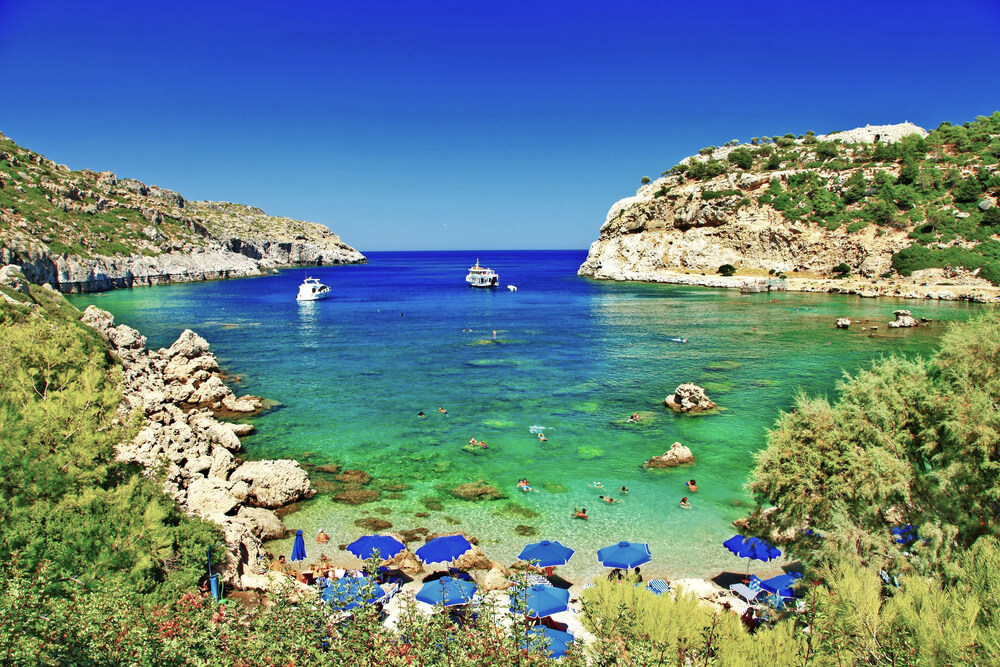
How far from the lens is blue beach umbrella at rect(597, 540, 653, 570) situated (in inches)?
572

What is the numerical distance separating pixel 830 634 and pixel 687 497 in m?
13.5

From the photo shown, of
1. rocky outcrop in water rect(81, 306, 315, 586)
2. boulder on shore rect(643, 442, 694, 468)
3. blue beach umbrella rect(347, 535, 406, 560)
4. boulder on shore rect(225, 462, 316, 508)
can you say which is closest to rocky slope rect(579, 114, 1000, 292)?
boulder on shore rect(643, 442, 694, 468)

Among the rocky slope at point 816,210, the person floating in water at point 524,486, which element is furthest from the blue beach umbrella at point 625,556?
the rocky slope at point 816,210

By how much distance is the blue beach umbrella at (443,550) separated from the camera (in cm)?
1473

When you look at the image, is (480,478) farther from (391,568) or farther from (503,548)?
(391,568)

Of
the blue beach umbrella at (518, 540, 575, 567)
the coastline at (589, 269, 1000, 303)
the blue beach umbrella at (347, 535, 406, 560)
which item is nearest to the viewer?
the blue beach umbrella at (518, 540, 575, 567)

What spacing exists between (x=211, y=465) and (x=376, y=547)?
30.6ft

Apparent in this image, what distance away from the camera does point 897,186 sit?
89.3m

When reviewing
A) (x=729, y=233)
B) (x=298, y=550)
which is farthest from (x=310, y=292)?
(x=298, y=550)

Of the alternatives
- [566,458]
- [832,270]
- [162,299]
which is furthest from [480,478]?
[832,270]

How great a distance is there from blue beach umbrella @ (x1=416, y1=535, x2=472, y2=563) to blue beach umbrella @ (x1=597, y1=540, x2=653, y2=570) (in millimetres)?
3835

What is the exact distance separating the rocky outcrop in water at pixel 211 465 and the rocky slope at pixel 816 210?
8620 centimetres

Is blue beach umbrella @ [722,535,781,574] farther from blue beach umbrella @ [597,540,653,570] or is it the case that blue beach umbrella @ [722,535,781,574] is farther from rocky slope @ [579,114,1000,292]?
rocky slope @ [579,114,1000,292]

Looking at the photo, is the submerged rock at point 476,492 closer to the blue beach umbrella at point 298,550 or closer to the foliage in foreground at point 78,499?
the blue beach umbrella at point 298,550
